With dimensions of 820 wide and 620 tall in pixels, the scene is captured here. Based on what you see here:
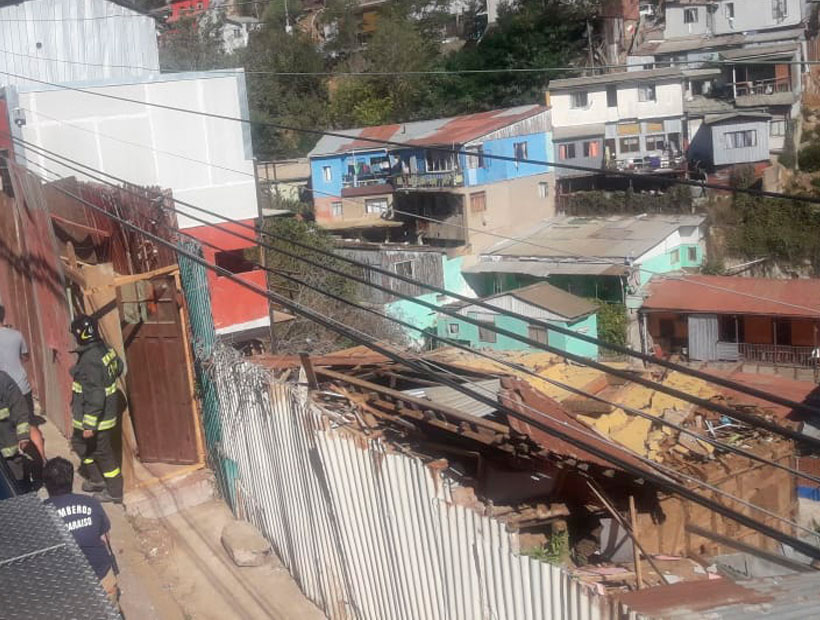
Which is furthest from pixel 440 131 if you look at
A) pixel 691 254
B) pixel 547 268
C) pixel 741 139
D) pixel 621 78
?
pixel 741 139

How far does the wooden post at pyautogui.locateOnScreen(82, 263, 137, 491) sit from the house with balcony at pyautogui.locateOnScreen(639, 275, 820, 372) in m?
19.7

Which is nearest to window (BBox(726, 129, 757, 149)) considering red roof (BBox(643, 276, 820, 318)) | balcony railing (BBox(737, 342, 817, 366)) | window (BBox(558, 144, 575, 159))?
window (BBox(558, 144, 575, 159))

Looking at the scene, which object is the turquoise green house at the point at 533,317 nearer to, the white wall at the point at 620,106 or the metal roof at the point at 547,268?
the metal roof at the point at 547,268

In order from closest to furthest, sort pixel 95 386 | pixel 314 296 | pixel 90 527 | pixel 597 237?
pixel 90 527 < pixel 95 386 < pixel 314 296 < pixel 597 237

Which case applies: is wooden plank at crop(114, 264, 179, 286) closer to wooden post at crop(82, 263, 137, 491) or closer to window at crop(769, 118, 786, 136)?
wooden post at crop(82, 263, 137, 491)

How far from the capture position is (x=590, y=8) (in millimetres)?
39719

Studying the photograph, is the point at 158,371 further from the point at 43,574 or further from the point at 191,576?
the point at 43,574

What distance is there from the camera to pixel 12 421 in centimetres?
631

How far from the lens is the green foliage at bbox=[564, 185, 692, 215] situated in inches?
1305

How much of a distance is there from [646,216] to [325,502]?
29.0m

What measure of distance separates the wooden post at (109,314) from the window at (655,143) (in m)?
31.7

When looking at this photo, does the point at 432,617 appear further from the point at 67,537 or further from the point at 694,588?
the point at 67,537

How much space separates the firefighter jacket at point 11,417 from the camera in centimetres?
628

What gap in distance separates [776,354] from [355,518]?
2266 cm
